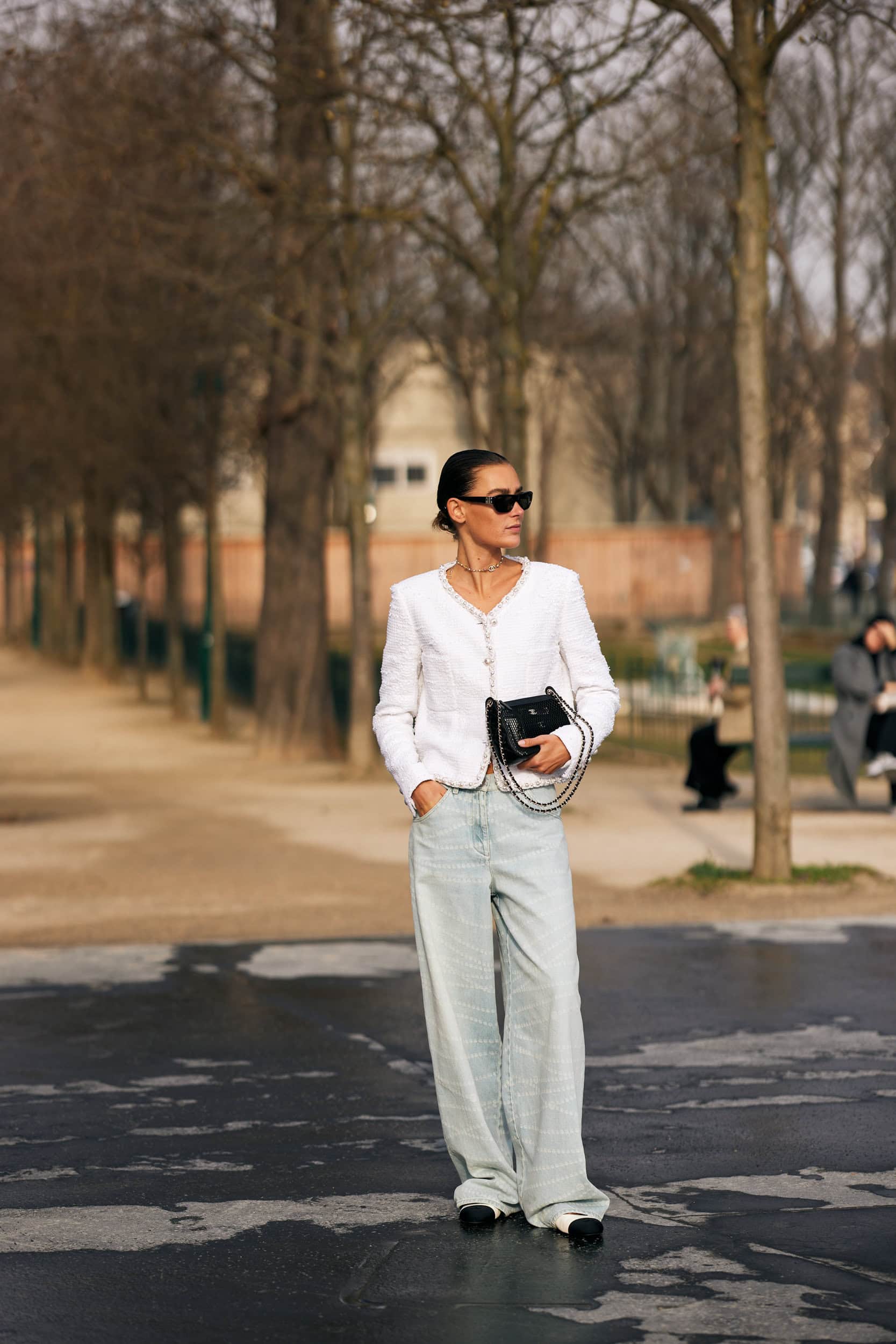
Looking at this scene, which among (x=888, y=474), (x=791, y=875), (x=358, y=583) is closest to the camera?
(x=791, y=875)

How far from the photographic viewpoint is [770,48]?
12.0m

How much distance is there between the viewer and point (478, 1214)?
17.7ft

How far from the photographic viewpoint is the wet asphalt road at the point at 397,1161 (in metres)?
4.81

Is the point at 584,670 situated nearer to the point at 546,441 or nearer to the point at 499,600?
the point at 499,600

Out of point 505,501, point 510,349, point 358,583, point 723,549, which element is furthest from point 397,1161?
point 723,549

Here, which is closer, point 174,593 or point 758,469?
point 758,469

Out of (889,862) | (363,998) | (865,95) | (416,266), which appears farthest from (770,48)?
(865,95)

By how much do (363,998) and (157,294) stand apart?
1757 centimetres

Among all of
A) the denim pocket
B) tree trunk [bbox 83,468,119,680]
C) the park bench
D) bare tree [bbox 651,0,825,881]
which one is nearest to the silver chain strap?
the denim pocket

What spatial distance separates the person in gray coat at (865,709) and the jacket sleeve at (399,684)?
34.7 ft

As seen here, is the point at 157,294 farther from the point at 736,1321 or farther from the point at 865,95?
the point at 736,1321

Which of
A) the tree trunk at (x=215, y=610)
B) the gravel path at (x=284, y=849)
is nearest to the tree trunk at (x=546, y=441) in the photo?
the tree trunk at (x=215, y=610)

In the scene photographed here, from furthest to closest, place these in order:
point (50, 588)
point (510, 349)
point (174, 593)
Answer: point (50, 588) → point (174, 593) → point (510, 349)

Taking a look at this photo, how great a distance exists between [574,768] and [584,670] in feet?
0.84
